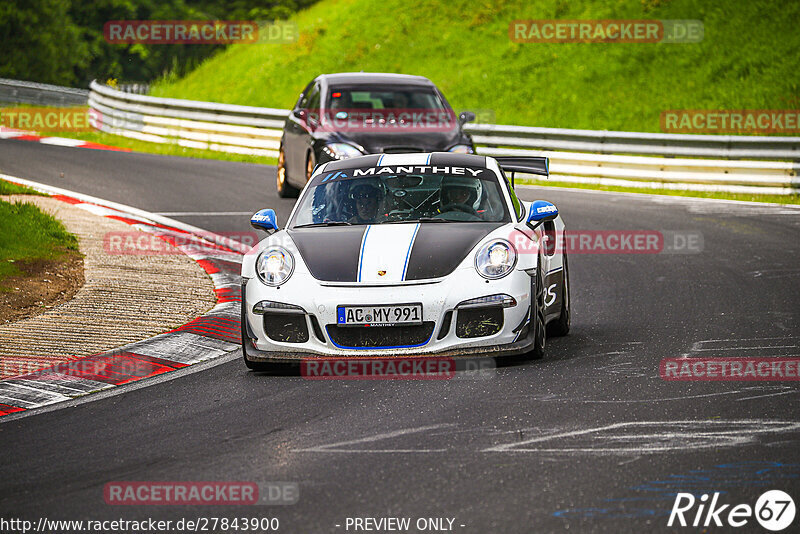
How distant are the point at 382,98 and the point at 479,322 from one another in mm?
9795

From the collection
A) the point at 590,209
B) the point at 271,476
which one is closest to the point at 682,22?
the point at 590,209

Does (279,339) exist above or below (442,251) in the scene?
below

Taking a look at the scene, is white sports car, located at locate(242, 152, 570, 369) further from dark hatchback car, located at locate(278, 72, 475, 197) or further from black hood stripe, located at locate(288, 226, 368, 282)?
dark hatchback car, located at locate(278, 72, 475, 197)

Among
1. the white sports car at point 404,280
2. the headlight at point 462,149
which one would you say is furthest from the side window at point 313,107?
the white sports car at point 404,280

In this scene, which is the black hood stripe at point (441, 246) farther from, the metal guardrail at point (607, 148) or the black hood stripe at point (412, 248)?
the metal guardrail at point (607, 148)

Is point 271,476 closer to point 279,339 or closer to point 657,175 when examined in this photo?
point 279,339

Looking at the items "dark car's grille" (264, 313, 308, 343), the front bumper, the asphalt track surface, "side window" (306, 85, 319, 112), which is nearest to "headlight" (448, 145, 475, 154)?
"side window" (306, 85, 319, 112)

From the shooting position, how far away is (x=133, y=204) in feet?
54.6

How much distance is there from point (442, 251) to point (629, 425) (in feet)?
6.74

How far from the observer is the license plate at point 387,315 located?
24.3 ft

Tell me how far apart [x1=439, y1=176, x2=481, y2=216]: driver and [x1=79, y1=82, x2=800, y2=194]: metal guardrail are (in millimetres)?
11223

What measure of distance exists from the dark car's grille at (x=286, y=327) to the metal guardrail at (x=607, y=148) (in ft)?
42.6

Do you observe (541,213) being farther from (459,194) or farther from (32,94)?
(32,94)

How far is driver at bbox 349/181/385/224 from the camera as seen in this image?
8617 millimetres
